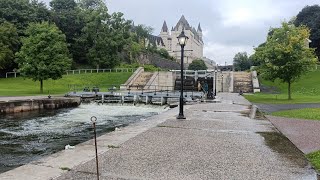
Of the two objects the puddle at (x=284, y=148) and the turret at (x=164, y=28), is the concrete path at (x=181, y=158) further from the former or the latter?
the turret at (x=164, y=28)

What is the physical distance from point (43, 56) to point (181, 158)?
118 ft

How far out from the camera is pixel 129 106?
33375mm

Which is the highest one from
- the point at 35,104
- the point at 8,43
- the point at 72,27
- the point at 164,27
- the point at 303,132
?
the point at 164,27

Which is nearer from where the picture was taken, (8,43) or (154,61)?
(8,43)

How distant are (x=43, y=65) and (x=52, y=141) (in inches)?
1124

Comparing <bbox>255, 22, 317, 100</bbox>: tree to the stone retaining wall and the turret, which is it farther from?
the turret

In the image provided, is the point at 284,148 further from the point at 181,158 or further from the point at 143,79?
the point at 143,79

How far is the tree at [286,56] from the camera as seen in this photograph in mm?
31964

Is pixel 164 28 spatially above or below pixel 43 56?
above

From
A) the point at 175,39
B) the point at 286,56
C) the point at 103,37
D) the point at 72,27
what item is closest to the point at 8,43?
the point at 103,37

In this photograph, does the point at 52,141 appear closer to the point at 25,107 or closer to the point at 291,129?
the point at 291,129

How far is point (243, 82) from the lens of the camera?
189ft

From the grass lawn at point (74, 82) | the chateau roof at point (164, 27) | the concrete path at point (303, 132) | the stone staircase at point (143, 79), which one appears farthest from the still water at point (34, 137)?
the chateau roof at point (164, 27)

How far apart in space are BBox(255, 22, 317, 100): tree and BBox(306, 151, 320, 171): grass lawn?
77.3 ft
